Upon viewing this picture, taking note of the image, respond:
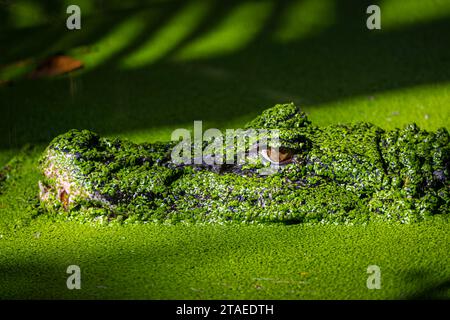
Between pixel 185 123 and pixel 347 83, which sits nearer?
pixel 185 123

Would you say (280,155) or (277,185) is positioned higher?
(280,155)

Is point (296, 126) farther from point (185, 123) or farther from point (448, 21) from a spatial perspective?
point (448, 21)

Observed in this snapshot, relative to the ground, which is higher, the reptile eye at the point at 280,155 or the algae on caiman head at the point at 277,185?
the reptile eye at the point at 280,155

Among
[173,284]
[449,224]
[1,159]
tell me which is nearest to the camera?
[173,284]

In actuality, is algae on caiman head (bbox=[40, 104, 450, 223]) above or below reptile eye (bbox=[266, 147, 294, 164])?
below

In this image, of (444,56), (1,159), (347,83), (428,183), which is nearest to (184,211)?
(428,183)
